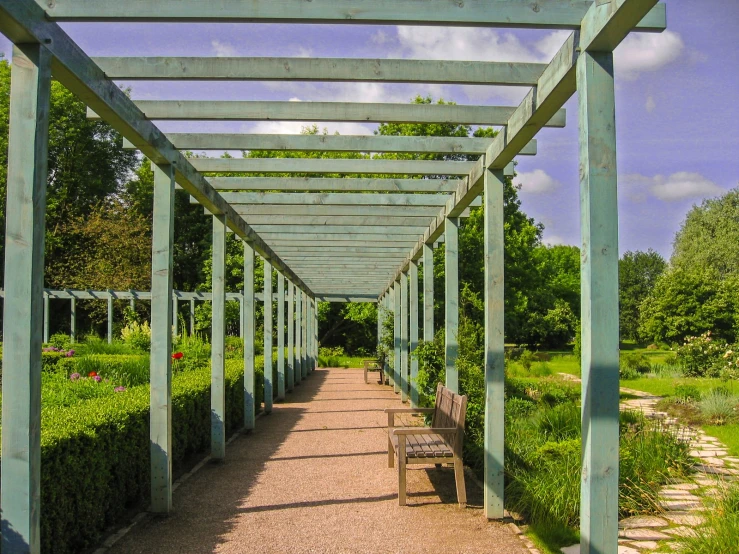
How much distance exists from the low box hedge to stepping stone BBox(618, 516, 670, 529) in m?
3.62

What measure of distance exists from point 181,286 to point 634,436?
31.3m

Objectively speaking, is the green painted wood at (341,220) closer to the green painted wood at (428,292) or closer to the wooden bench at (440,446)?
the green painted wood at (428,292)

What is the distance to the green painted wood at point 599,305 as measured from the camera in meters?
3.30

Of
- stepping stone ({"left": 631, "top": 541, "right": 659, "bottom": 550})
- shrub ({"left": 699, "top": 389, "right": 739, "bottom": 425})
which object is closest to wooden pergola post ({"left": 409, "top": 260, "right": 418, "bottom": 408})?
shrub ({"left": 699, "top": 389, "right": 739, "bottom": 425})

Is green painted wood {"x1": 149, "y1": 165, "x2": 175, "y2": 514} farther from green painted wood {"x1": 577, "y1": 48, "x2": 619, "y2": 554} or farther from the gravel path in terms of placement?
green painted wood {"x1": 577, "y1": 48, "x2": 619, "y2": 554}

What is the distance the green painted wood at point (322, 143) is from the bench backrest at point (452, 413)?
7.14 feet

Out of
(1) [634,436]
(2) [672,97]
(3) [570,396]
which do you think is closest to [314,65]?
(1) [634,436]

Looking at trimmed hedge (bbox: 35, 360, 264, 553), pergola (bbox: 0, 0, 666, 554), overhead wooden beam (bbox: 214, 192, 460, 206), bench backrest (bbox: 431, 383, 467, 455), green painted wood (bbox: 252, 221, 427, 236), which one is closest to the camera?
pergola (bbox: 0, 0, 666, 554)

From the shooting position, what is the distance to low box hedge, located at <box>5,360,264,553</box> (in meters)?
4.09

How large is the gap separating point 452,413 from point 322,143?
2.67m

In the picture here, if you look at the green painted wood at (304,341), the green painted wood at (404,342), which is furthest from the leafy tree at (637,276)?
the green painted wood at (404,342)

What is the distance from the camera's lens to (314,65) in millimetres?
4523

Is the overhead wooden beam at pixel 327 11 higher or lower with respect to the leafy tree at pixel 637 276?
lower

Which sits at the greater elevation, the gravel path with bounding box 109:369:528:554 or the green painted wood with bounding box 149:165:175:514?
the green painted wood with bounding box 149:165:175:514
